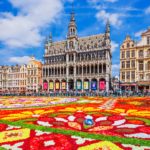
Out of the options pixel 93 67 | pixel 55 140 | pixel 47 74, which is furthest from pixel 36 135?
pixel 47 74

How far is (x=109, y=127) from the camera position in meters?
10.6

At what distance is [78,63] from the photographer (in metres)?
70.9

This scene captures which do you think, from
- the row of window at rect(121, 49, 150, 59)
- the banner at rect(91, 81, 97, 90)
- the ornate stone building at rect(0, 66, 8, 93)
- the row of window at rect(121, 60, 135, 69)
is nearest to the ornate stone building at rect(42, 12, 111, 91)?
the banner at rect(91, 81, 97, 90)

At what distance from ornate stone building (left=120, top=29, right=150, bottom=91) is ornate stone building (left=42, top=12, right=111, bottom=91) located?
800 cm

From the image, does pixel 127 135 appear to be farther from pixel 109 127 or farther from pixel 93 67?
pixel 93 67

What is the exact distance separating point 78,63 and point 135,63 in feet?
69.4

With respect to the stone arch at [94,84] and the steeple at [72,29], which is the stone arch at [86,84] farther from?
the steeple at [72,29]

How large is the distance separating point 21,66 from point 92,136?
90.3 m

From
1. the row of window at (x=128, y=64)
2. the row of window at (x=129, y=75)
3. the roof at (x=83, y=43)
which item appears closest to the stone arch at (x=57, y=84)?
the roof at (x=83, y=43)

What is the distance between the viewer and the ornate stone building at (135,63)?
176 ft

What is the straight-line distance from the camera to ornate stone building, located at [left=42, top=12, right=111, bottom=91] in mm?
66375

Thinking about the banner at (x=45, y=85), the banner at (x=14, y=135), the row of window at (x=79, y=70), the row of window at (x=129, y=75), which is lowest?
the banner at (x=14, y=135)

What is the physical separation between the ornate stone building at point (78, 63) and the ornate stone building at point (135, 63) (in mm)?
8000

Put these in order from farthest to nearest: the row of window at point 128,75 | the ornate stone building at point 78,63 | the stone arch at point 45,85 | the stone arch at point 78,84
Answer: the stone arch at point 45,85 < the stone arch at point 78,84 < the ornate stone building at point 78,63 < the row of window at point 128,75
